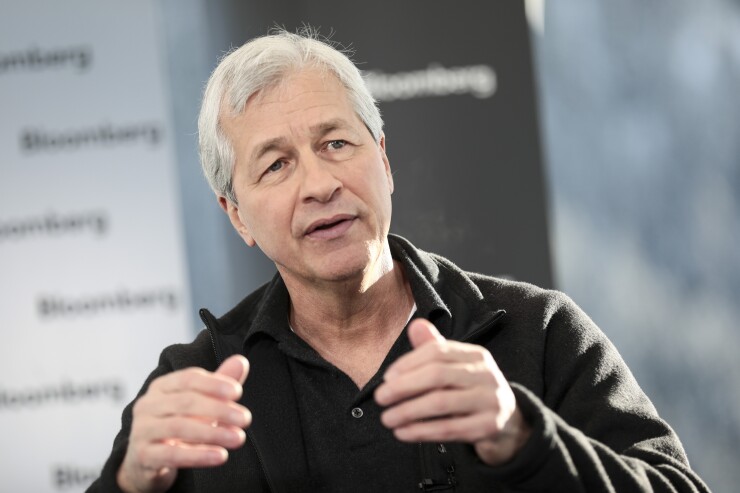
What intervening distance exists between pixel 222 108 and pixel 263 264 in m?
1.31

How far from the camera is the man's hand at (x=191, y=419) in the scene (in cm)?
151

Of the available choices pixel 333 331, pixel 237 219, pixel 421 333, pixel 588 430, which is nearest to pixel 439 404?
pixel 421 333

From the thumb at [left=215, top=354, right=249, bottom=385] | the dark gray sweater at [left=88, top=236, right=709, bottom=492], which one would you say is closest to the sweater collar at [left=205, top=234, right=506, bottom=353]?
the dark gray sweater at [left=88, top=236, right=709, bottom=492]

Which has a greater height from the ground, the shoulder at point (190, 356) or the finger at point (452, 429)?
the finger at point (452, 429)

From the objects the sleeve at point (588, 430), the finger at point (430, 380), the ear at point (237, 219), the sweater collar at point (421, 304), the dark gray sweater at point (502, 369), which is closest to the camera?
the finger at point (430, 380)

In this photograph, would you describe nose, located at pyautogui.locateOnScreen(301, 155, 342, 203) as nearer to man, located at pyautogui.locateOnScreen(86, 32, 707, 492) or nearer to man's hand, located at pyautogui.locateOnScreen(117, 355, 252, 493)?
man, located at pyautogui.locateOnScreen(86, 32, 707, 492)

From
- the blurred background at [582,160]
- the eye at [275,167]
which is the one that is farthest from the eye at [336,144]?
the blurred background at [582,160]

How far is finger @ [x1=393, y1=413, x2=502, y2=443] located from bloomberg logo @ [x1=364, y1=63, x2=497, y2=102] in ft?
6.66

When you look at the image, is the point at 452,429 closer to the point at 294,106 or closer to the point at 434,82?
the point at 294,106

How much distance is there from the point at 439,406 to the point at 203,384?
36cm

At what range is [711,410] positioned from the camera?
3.31m

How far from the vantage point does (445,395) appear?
1.40 meters

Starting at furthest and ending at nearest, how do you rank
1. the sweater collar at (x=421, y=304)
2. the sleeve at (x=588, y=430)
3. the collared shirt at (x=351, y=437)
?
1. the sweater collar at (x=421, y=304)
2. the collared shirt at (x=351, y=437)
3. the sleeve at (x=588, y=430)

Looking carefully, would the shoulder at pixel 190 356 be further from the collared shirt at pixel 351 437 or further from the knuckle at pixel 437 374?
the knuckle at pixel 437 374
